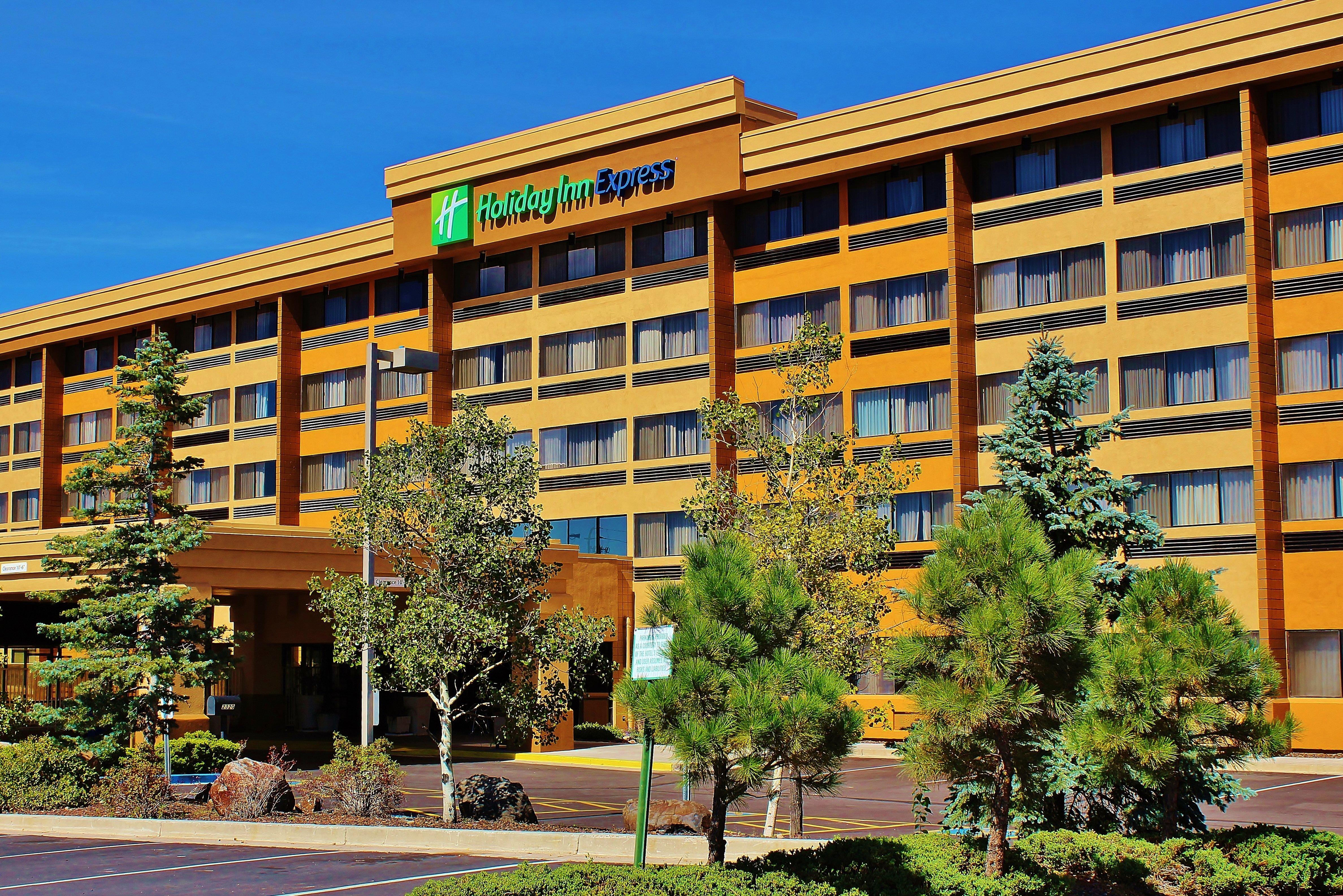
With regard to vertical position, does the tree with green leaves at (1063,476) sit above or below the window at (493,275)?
below

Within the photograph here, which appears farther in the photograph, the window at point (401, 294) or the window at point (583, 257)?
the window at point (401, 294)

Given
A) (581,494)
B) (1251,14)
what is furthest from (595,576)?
(1251,14)

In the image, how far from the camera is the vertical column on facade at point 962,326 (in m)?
42.5

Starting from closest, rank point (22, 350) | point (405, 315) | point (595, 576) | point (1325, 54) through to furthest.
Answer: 1. point (1325, 54)
2. point (595, 576)
3. point (405, 315)
4. point (22, 350)

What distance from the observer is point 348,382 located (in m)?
58.6

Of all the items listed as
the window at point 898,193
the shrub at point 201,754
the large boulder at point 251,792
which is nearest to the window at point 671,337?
the window at point 898,193

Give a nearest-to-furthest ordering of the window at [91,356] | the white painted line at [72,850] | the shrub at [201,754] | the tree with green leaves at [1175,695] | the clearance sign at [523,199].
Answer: the tree with green leaves at [1175,695] < the white painted line at [72,850] < the shrub at [201,754] < the clearance sign at [523,199] < the window at [91,356]

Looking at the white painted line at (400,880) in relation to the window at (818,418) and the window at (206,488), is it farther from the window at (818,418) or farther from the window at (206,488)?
the window at (206,488)

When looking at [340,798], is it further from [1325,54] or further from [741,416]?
[1325,54]

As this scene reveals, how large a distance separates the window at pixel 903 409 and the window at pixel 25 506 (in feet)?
148

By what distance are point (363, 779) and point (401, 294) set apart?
3735 centimetres

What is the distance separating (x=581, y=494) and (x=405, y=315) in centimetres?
1161

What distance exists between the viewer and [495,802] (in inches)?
865

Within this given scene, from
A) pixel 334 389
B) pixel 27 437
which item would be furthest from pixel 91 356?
pixel 334 389
